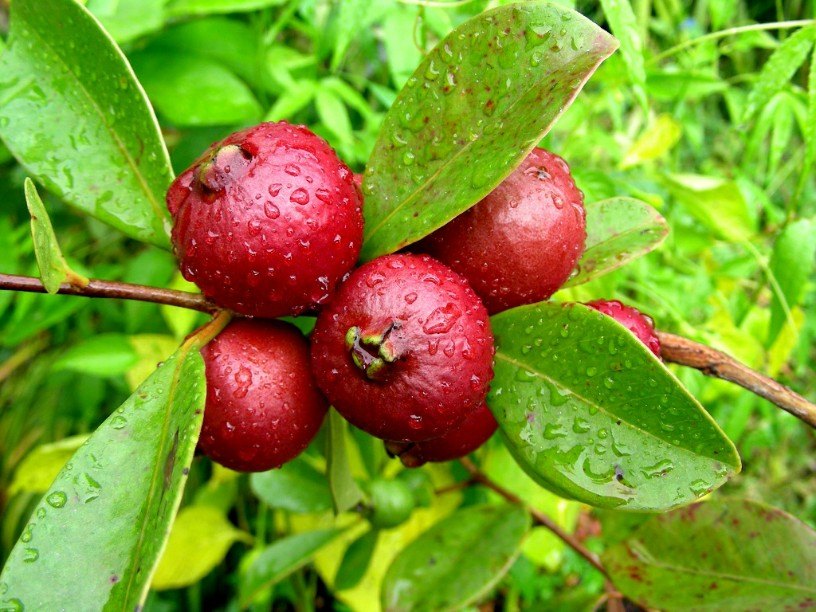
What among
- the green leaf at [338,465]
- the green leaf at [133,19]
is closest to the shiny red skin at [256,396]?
the green leaf at [338,465]

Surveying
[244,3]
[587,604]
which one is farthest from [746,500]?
[244,3]

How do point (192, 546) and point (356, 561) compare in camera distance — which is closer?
point (356, 561)

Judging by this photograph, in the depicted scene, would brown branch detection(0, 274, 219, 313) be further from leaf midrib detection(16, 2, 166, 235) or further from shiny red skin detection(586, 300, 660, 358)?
shiny red skin detection(586, 300, 660, 358)

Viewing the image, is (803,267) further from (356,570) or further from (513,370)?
(356,570)

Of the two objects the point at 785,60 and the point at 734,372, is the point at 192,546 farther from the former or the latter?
the point at 785,60

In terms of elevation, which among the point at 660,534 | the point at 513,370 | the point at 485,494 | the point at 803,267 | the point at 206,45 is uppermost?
the point at 206,45

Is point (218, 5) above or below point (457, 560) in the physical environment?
above

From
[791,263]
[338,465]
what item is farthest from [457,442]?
[791,263]
